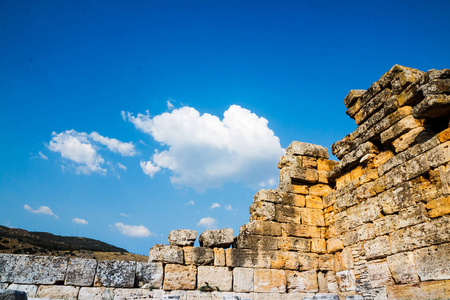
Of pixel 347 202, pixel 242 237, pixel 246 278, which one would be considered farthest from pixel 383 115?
pixel 246 278

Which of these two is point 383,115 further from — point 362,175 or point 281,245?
point 281,245

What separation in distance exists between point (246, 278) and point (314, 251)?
2061 mm

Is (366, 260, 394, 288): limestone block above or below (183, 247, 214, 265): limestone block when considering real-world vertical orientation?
below

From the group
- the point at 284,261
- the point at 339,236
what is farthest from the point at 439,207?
the point at 284,261

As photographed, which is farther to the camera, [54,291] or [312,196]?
[312,196]

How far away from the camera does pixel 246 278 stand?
766 cm

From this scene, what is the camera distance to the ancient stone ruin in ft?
19.4

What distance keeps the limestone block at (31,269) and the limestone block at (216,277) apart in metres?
2.91

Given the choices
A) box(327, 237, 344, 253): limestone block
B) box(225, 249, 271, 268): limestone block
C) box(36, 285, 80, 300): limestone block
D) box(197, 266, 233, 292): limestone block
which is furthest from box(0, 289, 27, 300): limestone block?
box(327, 237, 344, 253): limestone block

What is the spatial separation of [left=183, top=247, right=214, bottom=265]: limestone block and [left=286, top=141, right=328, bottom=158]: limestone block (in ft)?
12.1

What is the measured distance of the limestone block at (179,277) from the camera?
7258mm

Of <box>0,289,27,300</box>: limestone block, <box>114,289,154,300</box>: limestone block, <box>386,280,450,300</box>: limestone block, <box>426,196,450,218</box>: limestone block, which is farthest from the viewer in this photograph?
<box>114,289,154,300</box>: limestone block

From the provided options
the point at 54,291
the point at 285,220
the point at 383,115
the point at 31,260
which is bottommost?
the point at 54,291

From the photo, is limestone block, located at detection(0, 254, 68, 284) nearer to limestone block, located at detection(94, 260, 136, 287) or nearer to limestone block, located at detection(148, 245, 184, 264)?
limestone block, located at detection(94, 260, 136, 287)
